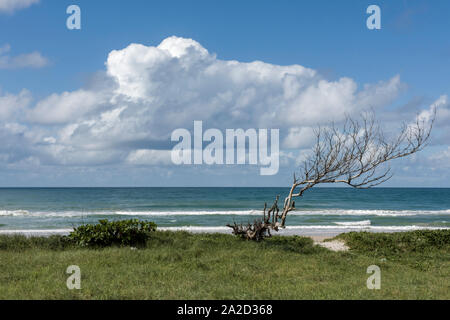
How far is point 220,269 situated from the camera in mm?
Answer: 10344

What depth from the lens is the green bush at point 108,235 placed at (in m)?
13.5

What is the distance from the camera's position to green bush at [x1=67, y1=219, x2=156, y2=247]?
44.3ft

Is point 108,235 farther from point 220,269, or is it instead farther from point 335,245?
point 335,245

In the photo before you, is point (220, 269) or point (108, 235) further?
point (108, 235)

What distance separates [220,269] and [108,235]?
4863 millimetres

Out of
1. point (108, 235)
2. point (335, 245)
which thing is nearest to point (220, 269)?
point (108, 235)

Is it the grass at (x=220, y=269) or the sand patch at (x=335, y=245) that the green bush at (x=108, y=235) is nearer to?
the grass at (x=220, y=269)

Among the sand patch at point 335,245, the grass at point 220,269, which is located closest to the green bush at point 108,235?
the grass at point 220,269

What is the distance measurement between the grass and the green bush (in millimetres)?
423

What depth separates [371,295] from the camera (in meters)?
7.79

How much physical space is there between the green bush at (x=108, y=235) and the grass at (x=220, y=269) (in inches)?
16.7
